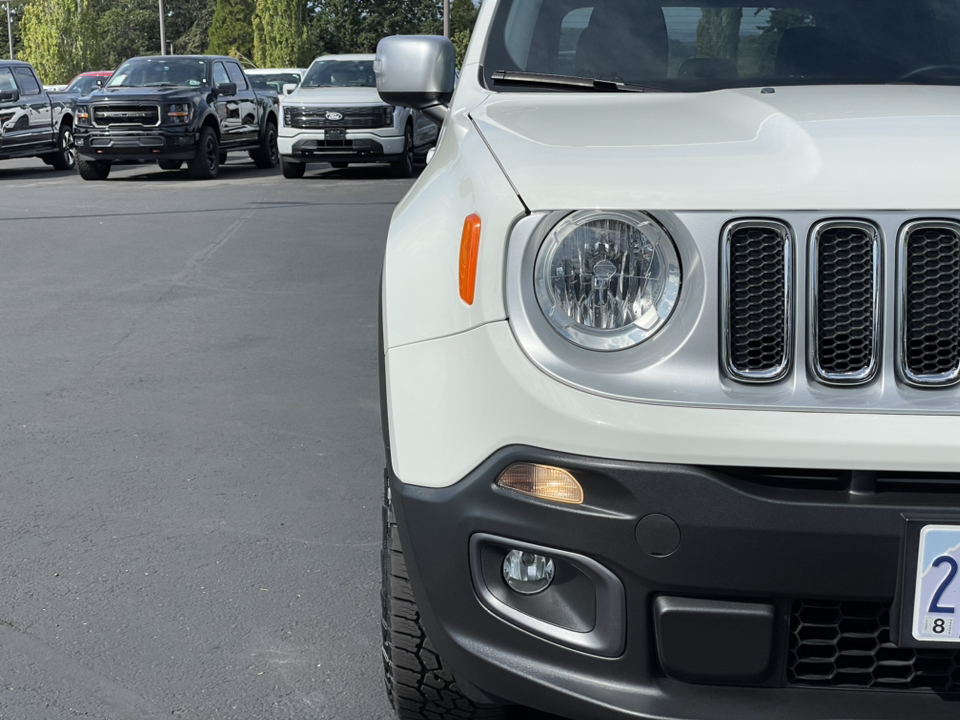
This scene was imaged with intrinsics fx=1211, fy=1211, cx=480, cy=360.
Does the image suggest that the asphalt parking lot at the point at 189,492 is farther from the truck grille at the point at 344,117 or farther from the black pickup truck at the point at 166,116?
the black pickup truck at the point at 166,116

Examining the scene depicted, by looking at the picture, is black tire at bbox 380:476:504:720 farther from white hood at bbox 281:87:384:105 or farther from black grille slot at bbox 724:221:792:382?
white hood at bbox 281:87:384:105

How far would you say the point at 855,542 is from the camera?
67.7 inches

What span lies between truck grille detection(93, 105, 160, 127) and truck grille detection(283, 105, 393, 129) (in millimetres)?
1922

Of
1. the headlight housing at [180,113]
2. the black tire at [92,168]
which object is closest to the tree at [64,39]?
the black tire at [92,168]

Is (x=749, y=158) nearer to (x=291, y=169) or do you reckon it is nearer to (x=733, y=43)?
(x=733, y=43)

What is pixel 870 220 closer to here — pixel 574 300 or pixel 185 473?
pixel 574 300

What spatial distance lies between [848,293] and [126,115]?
15.5 m

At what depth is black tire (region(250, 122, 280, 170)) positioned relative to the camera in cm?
1855

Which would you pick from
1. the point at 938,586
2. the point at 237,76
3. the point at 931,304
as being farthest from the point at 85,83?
the point at 938,586

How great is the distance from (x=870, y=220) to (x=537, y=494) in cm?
64

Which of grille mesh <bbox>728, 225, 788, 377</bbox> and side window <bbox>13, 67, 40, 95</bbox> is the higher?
grille mesh <bbox>728, 225, 788, 377</bbox>

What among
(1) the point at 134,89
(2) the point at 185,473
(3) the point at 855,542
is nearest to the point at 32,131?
(1) the point at 134,89

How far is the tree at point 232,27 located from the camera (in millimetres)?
76000

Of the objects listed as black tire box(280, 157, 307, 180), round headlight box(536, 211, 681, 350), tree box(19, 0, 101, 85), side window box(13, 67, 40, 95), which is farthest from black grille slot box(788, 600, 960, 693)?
tree box(19, 0, 101, 85)
